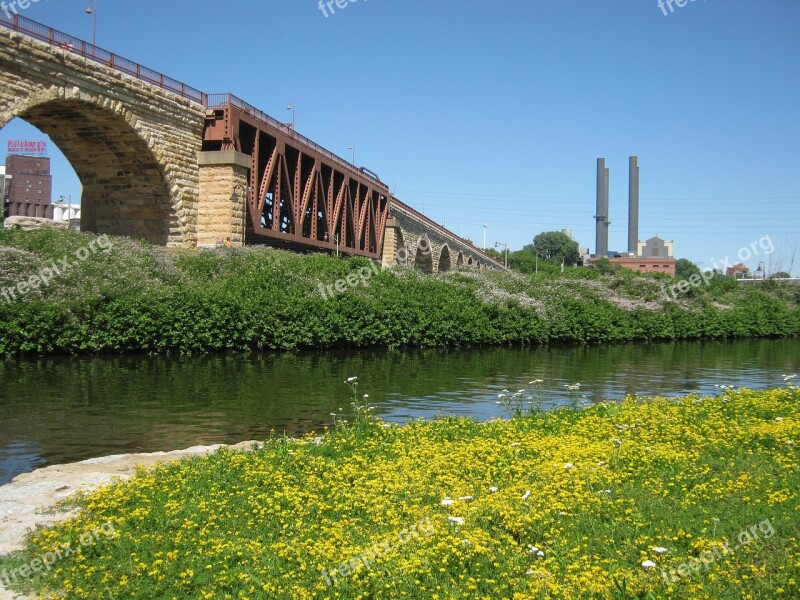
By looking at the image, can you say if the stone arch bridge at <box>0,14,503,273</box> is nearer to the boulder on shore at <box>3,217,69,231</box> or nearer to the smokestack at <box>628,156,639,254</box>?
the boulder on shore at <box>3,217,69,231</box>

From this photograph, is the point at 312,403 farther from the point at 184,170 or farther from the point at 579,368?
the point at 184,170

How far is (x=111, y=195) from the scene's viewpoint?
107 ft

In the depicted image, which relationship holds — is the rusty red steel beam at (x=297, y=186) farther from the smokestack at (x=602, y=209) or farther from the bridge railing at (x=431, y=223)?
the smokestack at (x=602, y=209)

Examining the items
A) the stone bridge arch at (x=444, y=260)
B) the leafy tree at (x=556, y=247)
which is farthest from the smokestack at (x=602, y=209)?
the stone bridge arch at (x=444, y=260)

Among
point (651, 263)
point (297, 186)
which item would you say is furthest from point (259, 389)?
point (651, 263)

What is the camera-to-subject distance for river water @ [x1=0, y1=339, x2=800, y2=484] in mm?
12109

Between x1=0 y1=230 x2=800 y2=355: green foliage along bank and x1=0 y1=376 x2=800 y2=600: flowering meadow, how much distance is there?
15988 mm

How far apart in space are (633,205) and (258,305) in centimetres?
13035

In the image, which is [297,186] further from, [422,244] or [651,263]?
[651,263]

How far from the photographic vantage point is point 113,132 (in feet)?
94.9

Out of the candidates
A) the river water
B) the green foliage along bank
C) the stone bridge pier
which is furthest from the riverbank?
the stone bridge pier

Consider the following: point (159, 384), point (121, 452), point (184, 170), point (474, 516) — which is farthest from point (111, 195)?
point (474, 516)

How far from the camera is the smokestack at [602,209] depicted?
14938cm

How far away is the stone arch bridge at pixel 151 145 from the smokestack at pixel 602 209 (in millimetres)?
115662
